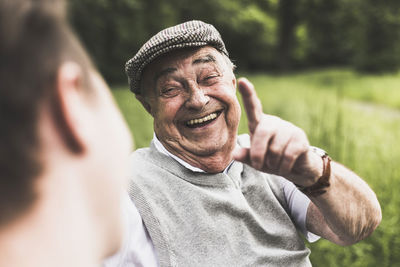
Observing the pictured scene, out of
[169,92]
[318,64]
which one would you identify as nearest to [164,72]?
[169,92]

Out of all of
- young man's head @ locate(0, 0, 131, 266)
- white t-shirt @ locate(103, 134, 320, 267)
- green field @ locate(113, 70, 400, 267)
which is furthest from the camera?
green field @ locate(113, 70, 400, 267)

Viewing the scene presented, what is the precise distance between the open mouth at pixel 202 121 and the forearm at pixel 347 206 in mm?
569

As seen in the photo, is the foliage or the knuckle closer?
the knuckle

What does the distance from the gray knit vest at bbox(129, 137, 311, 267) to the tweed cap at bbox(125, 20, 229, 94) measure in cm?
41

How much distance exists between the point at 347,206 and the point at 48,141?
1276mm

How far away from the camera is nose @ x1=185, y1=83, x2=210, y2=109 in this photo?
5.90ft

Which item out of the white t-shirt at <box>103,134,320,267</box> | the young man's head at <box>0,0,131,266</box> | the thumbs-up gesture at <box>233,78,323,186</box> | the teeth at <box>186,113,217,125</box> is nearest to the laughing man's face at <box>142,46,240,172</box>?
the teeth at <box>186,113,217,125</box>

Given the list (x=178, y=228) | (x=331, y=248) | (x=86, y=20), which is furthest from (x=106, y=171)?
(x=86, y=20)

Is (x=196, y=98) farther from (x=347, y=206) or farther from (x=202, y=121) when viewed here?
(x=347, y=206)

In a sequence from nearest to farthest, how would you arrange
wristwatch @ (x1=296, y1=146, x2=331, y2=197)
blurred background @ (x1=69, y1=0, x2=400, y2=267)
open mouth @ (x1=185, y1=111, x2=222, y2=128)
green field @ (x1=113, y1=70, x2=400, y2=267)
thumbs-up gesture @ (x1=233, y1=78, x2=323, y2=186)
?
thumbs-up gesture @ (x1=233, y1=78, x2=323, y2=186), wristwatch @ (x1=296, y1=146, x2=331, y2=197), open mouth @ (x1=185, y1=111, x2=222, y2=128), green field @ (x1=113, y1=70, x2=400, y2=267), blurred background @ (x1=69, y1=0, x2=400, y2=267)

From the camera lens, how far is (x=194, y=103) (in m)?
1.80

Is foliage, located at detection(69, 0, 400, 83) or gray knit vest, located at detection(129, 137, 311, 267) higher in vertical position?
gray knit vest, located at detection(129, 137, 311, 267)

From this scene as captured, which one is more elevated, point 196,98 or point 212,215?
point 196,98

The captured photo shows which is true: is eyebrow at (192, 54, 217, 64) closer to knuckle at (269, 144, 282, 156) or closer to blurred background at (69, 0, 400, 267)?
blurred background at (69, 0, 400, 267)
